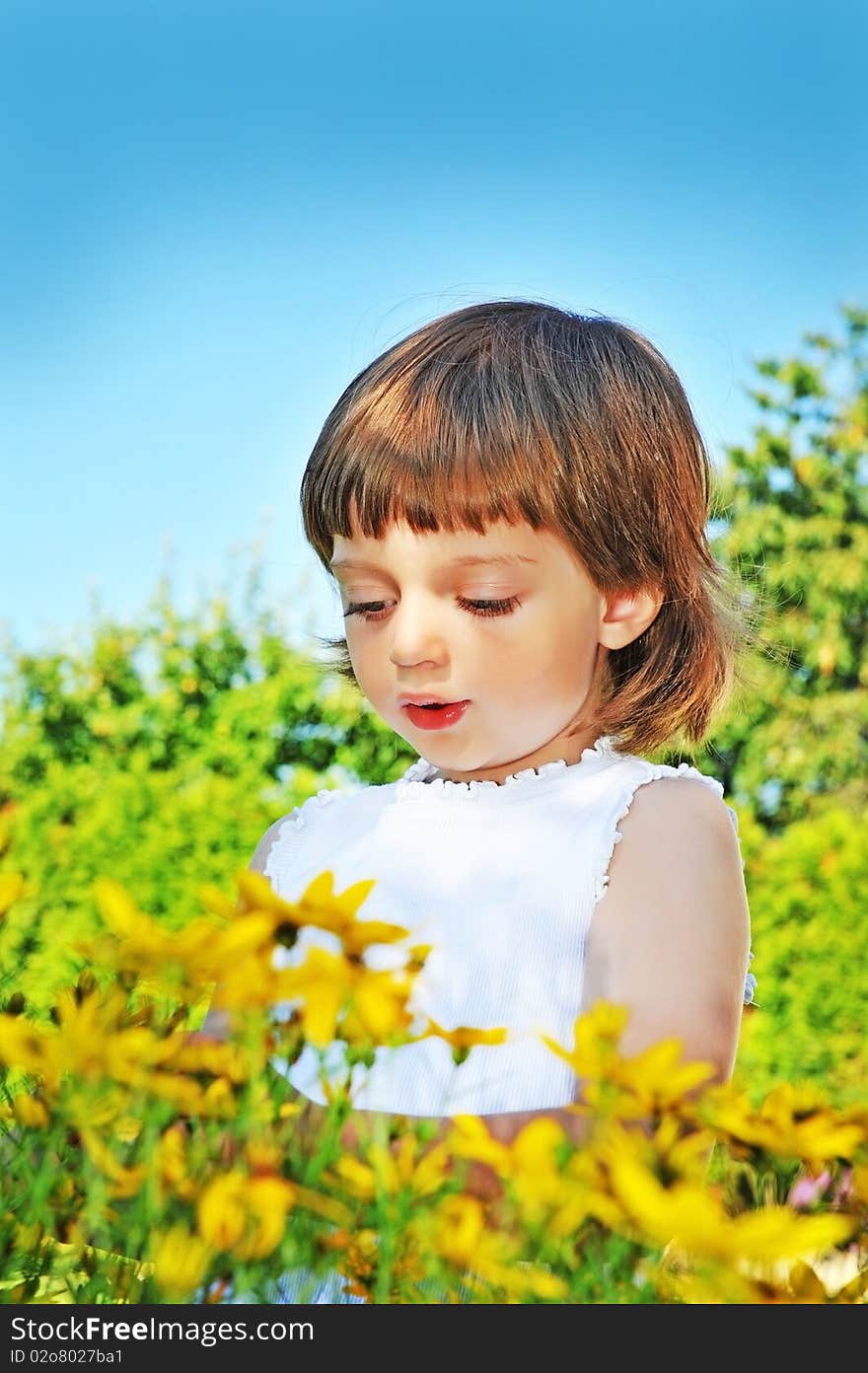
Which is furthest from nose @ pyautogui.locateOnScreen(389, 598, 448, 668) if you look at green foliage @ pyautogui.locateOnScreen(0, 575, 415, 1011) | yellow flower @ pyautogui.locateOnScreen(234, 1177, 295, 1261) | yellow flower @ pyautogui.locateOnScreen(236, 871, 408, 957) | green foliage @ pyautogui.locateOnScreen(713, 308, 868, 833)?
green foliage @ pyautogui.locateOnScreen(713, 308, 868, 833)

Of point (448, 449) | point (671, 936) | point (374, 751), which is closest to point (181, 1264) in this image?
point (671, 936)

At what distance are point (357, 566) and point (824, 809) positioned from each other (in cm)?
507

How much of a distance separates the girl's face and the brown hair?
0.03 meters

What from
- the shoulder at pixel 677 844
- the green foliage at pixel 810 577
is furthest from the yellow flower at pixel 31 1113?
the green foliage at pixel 810 577

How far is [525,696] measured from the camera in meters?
1.68

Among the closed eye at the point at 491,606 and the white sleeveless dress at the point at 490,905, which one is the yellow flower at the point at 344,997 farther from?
the closed eye at the point at 491,606

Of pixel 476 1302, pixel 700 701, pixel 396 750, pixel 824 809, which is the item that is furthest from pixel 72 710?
pixel 476 1302

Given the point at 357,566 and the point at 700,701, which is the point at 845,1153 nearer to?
the point at 357,566

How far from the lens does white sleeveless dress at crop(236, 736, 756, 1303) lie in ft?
4.92

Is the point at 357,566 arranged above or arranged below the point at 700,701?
above

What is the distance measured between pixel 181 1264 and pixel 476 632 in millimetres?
923

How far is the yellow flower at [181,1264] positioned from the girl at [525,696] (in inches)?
21.3

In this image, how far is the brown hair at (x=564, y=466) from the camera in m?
1.67

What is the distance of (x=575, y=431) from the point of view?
176 centimetres
